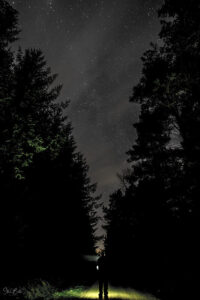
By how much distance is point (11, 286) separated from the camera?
→ 10070mm

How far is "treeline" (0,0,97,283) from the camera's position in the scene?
9156mm

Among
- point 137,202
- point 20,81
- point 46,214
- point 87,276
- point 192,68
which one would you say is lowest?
point 87,276

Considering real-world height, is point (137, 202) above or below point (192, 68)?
below

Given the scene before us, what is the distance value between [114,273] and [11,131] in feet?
63.9

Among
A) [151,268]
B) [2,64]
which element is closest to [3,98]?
Result: [2,64]

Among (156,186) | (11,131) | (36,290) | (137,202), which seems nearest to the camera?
(11,131)

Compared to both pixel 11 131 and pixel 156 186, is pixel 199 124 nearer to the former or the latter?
pixel 11 131

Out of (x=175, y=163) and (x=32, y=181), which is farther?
(x=32, y=181)

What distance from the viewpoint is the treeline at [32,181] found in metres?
9.16

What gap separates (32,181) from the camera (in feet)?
49.1

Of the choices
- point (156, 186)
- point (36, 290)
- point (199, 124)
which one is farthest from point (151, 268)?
point (199, 124)

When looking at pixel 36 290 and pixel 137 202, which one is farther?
pixel 137 202

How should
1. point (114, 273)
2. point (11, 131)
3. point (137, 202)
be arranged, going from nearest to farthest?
point (11, 131) → point (137, 202) → point (114, 273)

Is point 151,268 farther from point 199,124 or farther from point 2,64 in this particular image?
point 2,64
